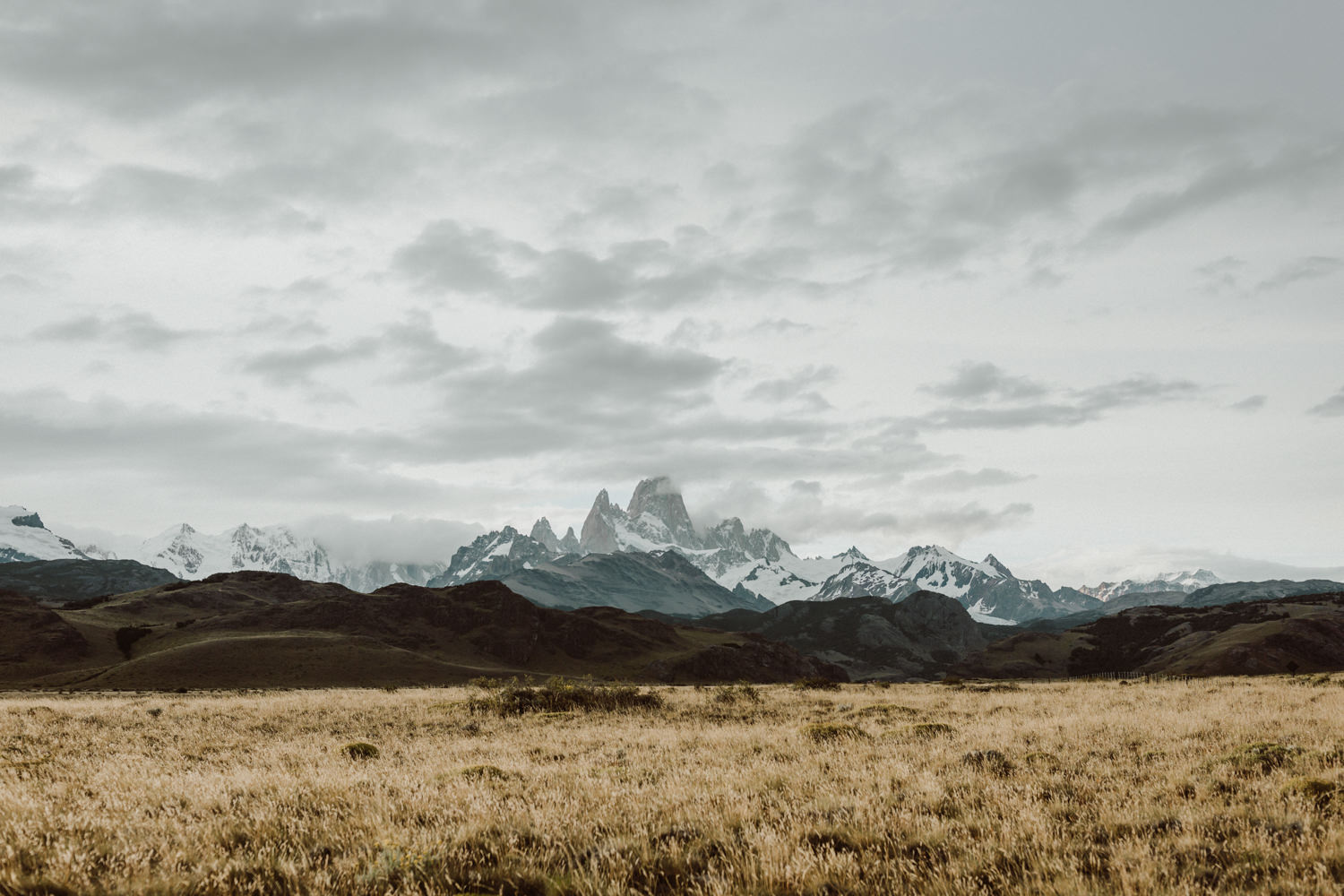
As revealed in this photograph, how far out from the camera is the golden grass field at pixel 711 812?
7.11 m

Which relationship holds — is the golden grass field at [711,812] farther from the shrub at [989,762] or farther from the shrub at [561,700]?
the shrub at [561,700]

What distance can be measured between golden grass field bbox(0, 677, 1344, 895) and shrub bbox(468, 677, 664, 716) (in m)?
9.06

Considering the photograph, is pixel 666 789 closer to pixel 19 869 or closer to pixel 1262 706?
pixel 19 869

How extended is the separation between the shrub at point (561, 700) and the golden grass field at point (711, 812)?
9.06 metres

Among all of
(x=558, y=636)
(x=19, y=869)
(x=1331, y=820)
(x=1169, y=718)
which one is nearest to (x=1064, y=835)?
(x=1331, y=820)

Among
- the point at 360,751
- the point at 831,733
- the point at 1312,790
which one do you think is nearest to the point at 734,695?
the point at 831,733

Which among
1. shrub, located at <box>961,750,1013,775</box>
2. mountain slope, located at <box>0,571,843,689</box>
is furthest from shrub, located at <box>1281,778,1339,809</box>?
mountain slope, located at <box>0,571,843,689</box>

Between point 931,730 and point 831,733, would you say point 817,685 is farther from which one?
point 831,733

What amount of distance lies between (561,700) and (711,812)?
877 inches

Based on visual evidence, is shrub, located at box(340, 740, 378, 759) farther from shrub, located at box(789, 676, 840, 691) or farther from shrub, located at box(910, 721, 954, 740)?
shrub, located at box(789, 676, 840, 691)

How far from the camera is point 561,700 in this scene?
100 ft

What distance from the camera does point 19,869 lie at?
7152mm

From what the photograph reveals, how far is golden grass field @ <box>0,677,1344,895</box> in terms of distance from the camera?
7109 millimetres

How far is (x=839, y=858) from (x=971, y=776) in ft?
18.3
